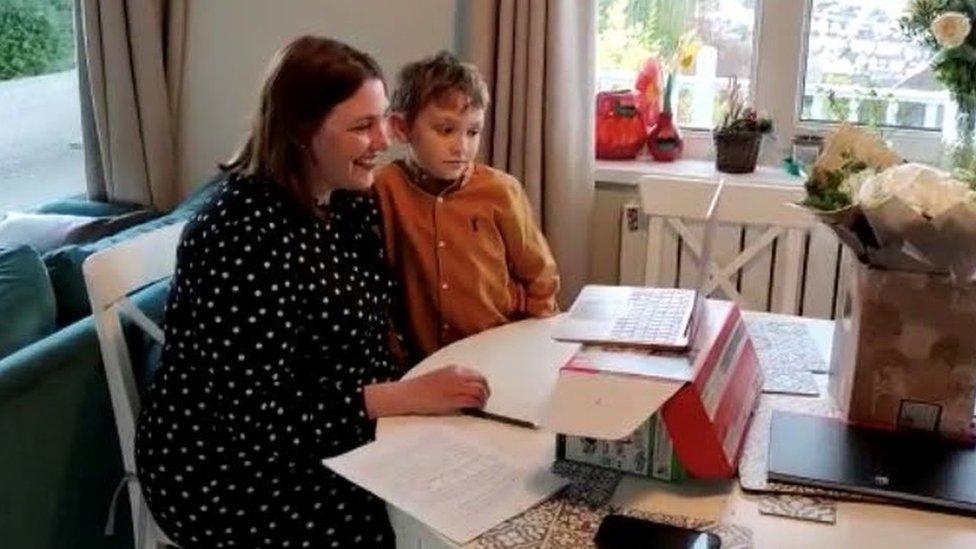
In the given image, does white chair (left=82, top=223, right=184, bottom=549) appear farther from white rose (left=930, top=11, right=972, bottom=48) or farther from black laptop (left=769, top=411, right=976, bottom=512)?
white rose (left=930, top=11, right=972, bottom=48)

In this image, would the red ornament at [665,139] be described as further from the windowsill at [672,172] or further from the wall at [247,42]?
the wall at [247,42]

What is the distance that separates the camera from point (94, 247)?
2354 millimetres

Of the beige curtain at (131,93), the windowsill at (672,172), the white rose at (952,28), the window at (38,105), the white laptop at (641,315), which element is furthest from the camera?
the window at (38,105)

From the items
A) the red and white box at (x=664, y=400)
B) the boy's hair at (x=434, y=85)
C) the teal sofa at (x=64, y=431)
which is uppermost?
the boy's hair at (x=434, y=85)

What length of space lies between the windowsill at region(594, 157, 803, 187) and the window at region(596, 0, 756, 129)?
0.18 metres

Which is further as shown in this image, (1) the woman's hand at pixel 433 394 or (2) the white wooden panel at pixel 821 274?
(2) the white wooden panel at pixel 821 274

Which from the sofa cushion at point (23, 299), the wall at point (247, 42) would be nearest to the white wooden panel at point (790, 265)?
the wall at point (247, 42)

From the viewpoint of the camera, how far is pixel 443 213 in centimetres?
200

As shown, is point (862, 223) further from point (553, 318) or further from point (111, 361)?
point (111, 361)

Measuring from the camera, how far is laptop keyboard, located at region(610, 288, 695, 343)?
1.49 m

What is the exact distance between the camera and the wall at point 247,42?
302 centimetres

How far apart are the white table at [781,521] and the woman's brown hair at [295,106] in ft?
2.08

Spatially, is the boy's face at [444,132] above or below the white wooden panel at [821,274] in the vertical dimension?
above

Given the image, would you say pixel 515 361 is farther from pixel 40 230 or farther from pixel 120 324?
pixel 40 230
